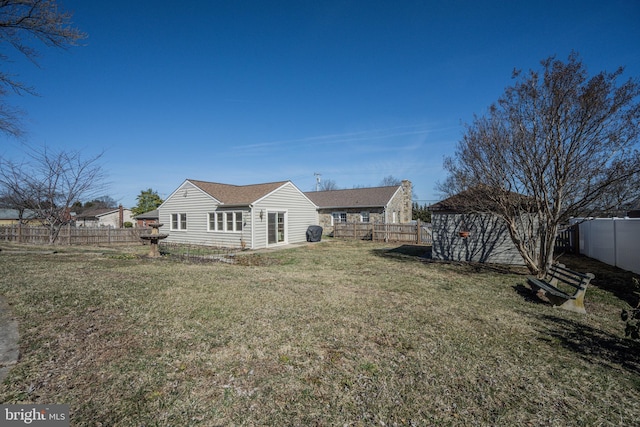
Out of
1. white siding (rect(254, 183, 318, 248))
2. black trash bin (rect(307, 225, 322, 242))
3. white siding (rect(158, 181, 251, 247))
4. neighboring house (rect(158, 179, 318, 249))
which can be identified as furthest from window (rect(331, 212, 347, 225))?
white siding (rect(158, 181, 251, 247))

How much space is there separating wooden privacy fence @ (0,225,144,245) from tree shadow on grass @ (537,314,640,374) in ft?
66.1

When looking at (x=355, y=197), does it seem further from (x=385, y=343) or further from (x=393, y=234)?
(x=385, y=343)

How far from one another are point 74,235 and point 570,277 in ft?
76.8

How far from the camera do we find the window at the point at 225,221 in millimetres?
16609

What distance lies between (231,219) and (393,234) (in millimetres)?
10466

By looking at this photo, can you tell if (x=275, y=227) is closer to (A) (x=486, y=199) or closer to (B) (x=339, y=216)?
(B) (x=339, y=216)

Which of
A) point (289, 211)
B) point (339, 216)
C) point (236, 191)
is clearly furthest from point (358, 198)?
point (236, 191)

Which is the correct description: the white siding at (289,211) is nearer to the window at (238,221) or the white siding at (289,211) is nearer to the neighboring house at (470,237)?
the window at (238,221)

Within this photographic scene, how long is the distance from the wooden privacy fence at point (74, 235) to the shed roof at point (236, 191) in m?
5.27

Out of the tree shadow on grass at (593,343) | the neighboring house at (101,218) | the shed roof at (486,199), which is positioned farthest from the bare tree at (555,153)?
the neighboring house at (101,218)

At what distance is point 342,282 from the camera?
794cm

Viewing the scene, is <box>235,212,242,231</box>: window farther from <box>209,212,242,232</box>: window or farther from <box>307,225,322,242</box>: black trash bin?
<box>307,225,322,242</box>: black trash bin

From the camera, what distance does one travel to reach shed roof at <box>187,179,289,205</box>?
16828 mm

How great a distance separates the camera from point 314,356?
368 cm
